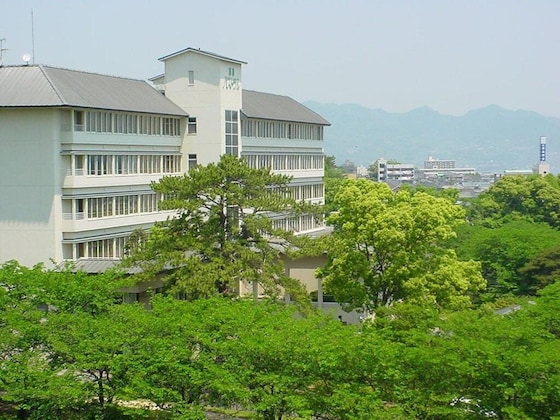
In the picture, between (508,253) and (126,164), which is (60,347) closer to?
(126,164)

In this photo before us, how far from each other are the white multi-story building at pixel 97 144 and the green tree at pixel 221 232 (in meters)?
4.34

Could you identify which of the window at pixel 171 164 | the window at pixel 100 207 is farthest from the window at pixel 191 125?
the window at pixel 100 207

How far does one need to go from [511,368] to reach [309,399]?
494 centimetres

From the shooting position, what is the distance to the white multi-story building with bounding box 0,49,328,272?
39.8 m

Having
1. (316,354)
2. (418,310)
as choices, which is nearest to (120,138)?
(418,310)

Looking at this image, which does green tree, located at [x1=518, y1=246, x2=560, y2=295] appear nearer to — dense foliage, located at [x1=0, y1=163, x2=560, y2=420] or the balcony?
dense foliage, located at [x1=0, y1=163, x2=560, y2=420]

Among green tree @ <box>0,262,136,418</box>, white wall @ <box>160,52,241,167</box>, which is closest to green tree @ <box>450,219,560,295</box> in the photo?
white wall @ <box>160,52,241,167</box>

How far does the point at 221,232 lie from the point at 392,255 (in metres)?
6.72

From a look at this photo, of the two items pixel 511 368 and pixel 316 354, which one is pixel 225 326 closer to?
pixel 316 354

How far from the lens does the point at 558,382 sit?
20.7 meters

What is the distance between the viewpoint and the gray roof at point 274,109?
2109 inches

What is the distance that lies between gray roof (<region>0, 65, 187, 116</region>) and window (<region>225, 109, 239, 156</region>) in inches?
173

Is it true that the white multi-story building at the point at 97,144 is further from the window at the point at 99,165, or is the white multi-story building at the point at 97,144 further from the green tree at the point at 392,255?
the green tree at the point at 392,255

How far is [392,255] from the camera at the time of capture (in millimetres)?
36500
